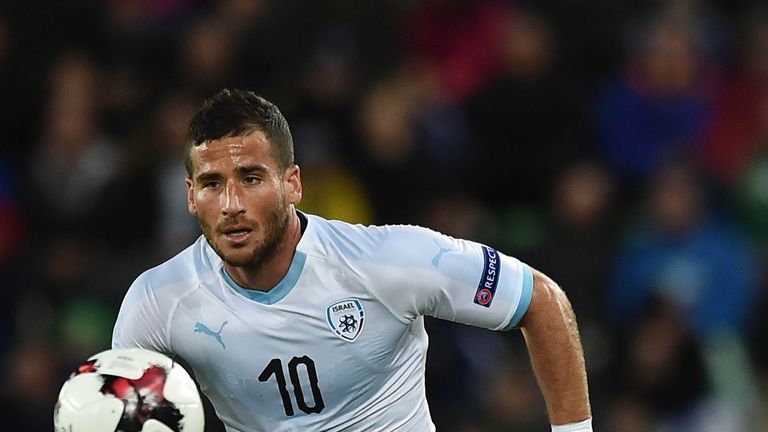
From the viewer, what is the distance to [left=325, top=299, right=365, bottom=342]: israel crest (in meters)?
5.03

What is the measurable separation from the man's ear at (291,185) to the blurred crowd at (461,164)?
364 centimetres

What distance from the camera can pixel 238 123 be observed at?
15.9 ft

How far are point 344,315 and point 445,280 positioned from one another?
15.0 inches

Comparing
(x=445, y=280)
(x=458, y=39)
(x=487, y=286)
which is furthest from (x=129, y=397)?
(x=458, y=39)

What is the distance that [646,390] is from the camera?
8.88 meters

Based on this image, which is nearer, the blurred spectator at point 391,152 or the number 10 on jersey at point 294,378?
the number 10 on jersey at point 294,378

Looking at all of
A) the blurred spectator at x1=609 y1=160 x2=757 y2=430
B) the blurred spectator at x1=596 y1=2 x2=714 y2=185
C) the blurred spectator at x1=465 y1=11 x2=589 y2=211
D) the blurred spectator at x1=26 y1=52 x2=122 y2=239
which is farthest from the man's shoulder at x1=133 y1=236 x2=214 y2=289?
the blurred spectator at x1=596 y1=2 x2=714 y2=185

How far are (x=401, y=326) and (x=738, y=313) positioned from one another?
16.7 feet

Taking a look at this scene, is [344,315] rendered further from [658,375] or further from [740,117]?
[740,117]

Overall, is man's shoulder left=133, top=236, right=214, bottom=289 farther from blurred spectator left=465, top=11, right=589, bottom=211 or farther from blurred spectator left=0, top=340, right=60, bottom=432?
blurred spectator left=465, top=11, right=589, bottom=211

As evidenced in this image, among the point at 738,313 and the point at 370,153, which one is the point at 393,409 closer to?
the point at 370,153

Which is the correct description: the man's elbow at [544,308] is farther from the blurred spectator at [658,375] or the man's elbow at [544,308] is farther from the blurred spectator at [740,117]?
the blurred spectator at [740,117]

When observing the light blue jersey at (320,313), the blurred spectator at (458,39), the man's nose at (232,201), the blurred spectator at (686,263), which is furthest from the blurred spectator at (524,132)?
the man's nose at (232,201)

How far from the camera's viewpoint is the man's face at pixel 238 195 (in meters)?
4.81
